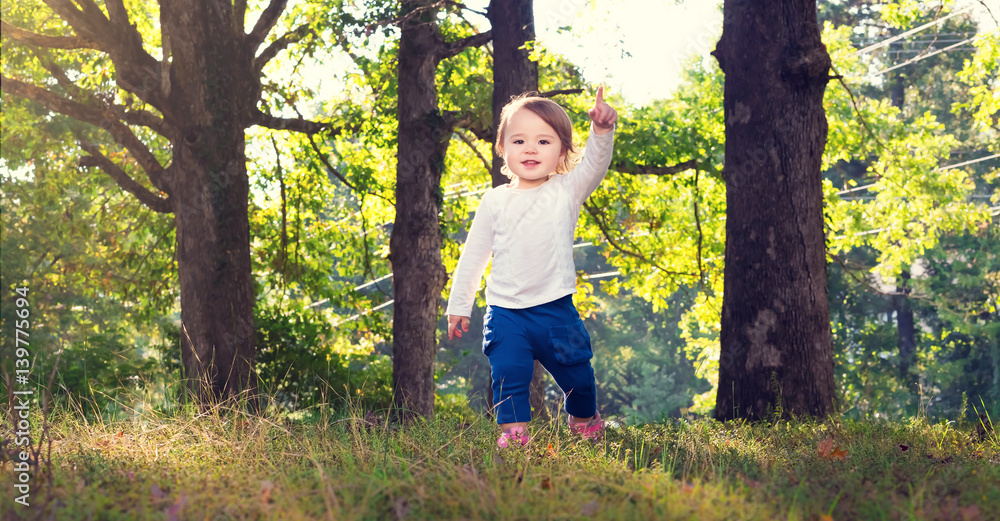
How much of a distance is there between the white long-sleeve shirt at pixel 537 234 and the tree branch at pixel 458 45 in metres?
6.24

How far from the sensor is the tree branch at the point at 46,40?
384 inches

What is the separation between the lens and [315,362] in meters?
14.4

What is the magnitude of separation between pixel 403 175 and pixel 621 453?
690 centimetres

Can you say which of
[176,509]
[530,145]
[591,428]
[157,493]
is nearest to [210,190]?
[530,145]

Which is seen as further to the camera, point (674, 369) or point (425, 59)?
point (674, 369)

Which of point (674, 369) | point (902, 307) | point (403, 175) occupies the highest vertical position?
point (403, 175)

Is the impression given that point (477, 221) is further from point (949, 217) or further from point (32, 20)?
point (949, 217)

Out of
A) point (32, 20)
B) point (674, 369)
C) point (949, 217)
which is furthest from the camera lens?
point (674, 369)

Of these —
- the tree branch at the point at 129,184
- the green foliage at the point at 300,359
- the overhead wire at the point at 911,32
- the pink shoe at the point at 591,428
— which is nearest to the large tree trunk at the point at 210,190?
the tree branch at the point at 129,184

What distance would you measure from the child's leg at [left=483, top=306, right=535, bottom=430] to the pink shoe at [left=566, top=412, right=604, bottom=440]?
0.33m

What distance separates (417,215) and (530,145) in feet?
18.8

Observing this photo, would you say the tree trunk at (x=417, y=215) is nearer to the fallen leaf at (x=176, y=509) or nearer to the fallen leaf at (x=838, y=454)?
the fallen leaf at (x=838, y=454)

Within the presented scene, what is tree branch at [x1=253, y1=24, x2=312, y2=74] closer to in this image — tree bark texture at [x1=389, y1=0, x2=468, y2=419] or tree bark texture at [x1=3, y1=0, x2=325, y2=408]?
tree bark texture at [x1=3, y1=0, x2=325, y2=408]

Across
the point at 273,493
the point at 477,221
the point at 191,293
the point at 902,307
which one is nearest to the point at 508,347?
the point at 477,221
